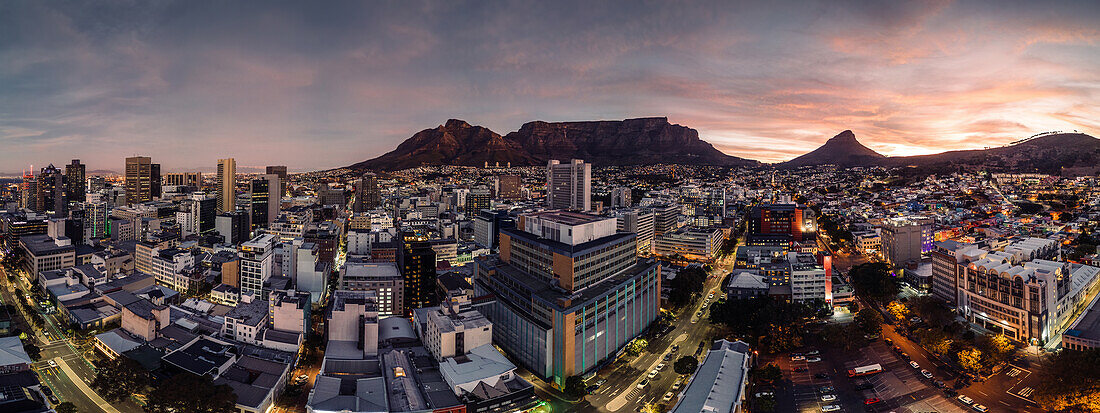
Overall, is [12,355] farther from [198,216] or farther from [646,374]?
[198,216]

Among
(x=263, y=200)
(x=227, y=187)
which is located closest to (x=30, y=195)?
(x=227, y=187)

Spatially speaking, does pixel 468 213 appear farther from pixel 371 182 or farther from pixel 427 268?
pixel 427 268

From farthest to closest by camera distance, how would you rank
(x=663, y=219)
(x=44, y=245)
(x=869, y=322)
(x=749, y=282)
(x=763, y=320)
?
(x=663, y=219), (x=44, y=245), (x=749, y=282), (x=869, y=322), (x=763, y=320)

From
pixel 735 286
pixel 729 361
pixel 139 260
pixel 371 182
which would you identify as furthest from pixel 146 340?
pixel 371 182

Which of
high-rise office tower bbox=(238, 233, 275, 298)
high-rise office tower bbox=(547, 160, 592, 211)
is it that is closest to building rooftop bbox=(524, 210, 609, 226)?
high-rise office tower bbox=(238, 233, 275, 298)

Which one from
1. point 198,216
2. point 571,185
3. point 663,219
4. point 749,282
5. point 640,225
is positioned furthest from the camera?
point 198,216

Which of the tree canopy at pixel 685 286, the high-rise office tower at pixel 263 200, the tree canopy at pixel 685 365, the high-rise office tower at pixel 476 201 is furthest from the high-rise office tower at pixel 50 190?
the tree canopy at pixel 685 365
